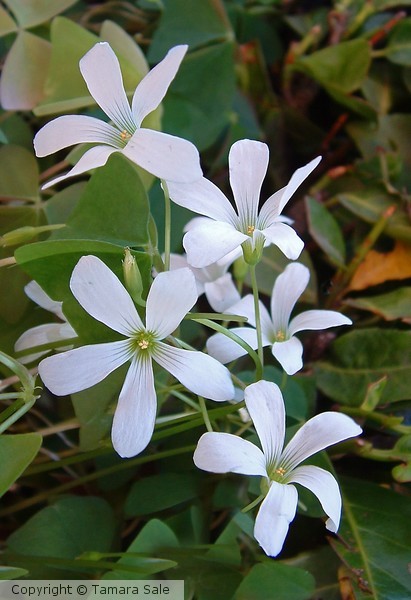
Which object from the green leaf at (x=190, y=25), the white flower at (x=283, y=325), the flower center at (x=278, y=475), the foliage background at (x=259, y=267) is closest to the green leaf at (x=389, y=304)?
the foliage background at (x=259, y=267)

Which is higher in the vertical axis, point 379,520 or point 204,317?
point 204,317

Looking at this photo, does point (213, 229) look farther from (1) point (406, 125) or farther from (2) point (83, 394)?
(1) point (406, 125)

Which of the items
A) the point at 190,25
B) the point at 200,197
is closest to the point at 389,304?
the point at 200,197

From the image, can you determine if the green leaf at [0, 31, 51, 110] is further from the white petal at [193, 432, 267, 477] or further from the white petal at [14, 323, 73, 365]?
the white petal at [193, 432, 267, 477]

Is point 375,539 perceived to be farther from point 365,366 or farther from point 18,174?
point 18,174

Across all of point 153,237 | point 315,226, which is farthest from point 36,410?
point 315,226

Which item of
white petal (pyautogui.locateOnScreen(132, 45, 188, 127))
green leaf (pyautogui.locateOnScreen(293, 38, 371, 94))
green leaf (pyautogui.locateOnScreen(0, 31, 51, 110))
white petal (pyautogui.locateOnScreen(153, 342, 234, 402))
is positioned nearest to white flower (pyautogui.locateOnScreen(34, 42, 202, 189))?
white petal (pyautogui.locateOnScreen(132, 45, 188, 127))

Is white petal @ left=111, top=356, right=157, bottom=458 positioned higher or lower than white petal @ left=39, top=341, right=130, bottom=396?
lower
